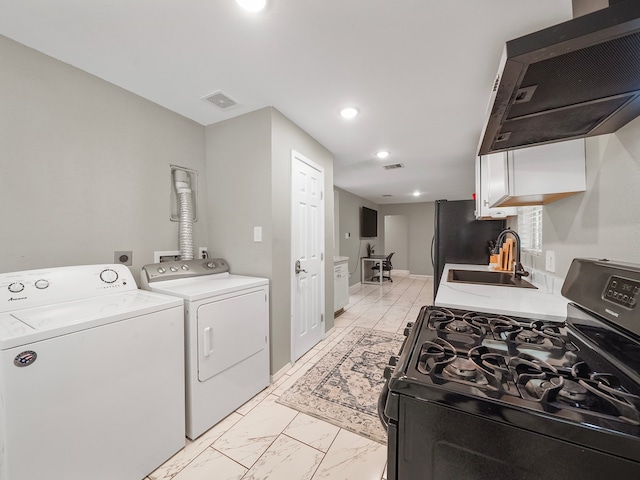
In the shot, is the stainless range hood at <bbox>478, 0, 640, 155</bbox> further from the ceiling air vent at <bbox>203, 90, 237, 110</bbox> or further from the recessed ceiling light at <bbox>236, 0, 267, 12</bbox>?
the ceiling air vent at <bbox>203, 90, 237, 110</bbox>

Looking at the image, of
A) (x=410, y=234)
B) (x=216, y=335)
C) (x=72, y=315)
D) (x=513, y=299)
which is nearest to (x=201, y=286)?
(x=216, y=335)

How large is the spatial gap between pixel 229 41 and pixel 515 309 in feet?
6.86

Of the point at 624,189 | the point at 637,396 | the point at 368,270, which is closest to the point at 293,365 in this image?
the point at 637,396

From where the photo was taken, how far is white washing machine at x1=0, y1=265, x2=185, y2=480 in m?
0.98

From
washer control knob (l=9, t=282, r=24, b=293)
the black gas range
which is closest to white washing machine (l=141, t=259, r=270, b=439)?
washer control knob (l=9, t=282, r=24, b=293)

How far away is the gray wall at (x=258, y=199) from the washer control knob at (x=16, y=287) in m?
1.30

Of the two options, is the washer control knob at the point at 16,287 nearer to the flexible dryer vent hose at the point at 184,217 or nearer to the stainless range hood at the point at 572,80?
the flexible dryer vent hose at the point at 184,217

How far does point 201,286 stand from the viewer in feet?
6.09

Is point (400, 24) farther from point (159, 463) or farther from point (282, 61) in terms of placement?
point (159, 463)

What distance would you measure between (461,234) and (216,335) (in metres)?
3.33

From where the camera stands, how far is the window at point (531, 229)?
202 cm

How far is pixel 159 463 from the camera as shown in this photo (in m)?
1.39

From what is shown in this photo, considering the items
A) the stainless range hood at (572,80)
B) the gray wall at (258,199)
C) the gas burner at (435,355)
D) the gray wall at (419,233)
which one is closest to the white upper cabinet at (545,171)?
the stainless range hood at (572,80)

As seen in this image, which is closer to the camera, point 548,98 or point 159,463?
point 548,98
